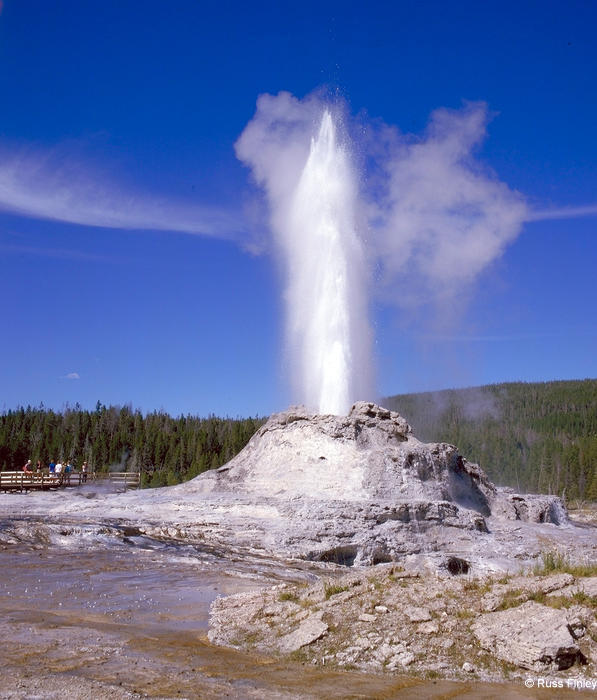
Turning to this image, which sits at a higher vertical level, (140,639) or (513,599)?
(513,599)

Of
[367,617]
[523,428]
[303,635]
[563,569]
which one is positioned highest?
[523,428]

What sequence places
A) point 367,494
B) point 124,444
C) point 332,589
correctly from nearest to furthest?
point 332,589
point 367,494
point 124,444

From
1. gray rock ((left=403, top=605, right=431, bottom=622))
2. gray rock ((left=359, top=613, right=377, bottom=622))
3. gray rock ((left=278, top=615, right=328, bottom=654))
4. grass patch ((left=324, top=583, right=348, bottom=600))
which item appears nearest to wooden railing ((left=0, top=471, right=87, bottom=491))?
grass patch ((left=324, top=583, right=348, bottom=600))

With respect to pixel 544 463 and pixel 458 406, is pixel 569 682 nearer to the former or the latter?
pixel 544 463

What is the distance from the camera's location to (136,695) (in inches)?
203

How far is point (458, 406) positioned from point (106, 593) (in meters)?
149

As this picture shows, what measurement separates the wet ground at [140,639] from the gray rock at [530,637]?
0.42m

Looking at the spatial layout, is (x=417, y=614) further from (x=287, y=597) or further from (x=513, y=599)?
(x=287, y=597)

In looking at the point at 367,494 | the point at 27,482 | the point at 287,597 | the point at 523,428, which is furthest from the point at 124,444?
the point at 523,428

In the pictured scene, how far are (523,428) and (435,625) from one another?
13512cm

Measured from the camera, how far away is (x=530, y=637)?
6238mm

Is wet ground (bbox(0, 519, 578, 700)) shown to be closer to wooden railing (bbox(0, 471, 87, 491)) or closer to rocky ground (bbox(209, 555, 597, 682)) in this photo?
rocky ground (bbox(209, 555, 597, 682))

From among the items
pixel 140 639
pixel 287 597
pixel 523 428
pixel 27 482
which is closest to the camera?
pixel 140 639

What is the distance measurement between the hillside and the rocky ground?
223ft
